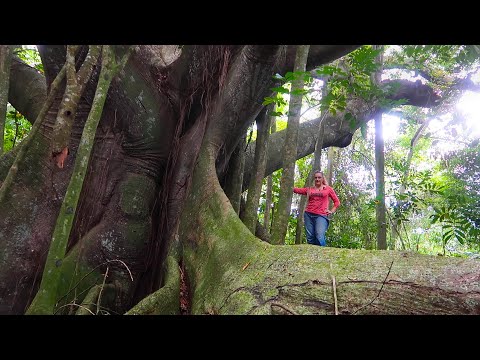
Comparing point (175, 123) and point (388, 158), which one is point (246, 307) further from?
point (388, 158)

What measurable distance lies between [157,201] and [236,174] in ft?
3.45

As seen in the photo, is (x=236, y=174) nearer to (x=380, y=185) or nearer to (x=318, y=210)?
(x=318, y=210)

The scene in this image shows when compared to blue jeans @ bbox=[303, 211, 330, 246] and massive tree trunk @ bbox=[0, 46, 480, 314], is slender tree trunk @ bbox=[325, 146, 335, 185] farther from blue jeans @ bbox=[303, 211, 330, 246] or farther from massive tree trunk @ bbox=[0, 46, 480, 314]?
massive tree trunk @ bbox=[0, 46, 480, 314]

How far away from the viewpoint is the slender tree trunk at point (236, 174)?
461cm

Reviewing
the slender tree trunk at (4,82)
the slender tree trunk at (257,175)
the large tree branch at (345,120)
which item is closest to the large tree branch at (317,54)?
the slender tree trunk at (257,175)

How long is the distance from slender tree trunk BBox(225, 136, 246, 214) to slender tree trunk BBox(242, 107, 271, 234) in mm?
223

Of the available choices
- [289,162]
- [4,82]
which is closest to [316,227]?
[289,162]

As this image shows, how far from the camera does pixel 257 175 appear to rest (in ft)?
14.3

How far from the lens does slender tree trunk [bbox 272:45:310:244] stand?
10.6 feet

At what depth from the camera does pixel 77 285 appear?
123 inches

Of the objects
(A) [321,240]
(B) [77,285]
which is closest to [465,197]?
(A) [321,240]

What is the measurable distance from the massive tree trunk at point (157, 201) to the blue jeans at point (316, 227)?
1607mm

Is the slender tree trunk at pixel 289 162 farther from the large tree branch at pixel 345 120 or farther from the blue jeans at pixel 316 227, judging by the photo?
the large tree branch at pixel 345 120
